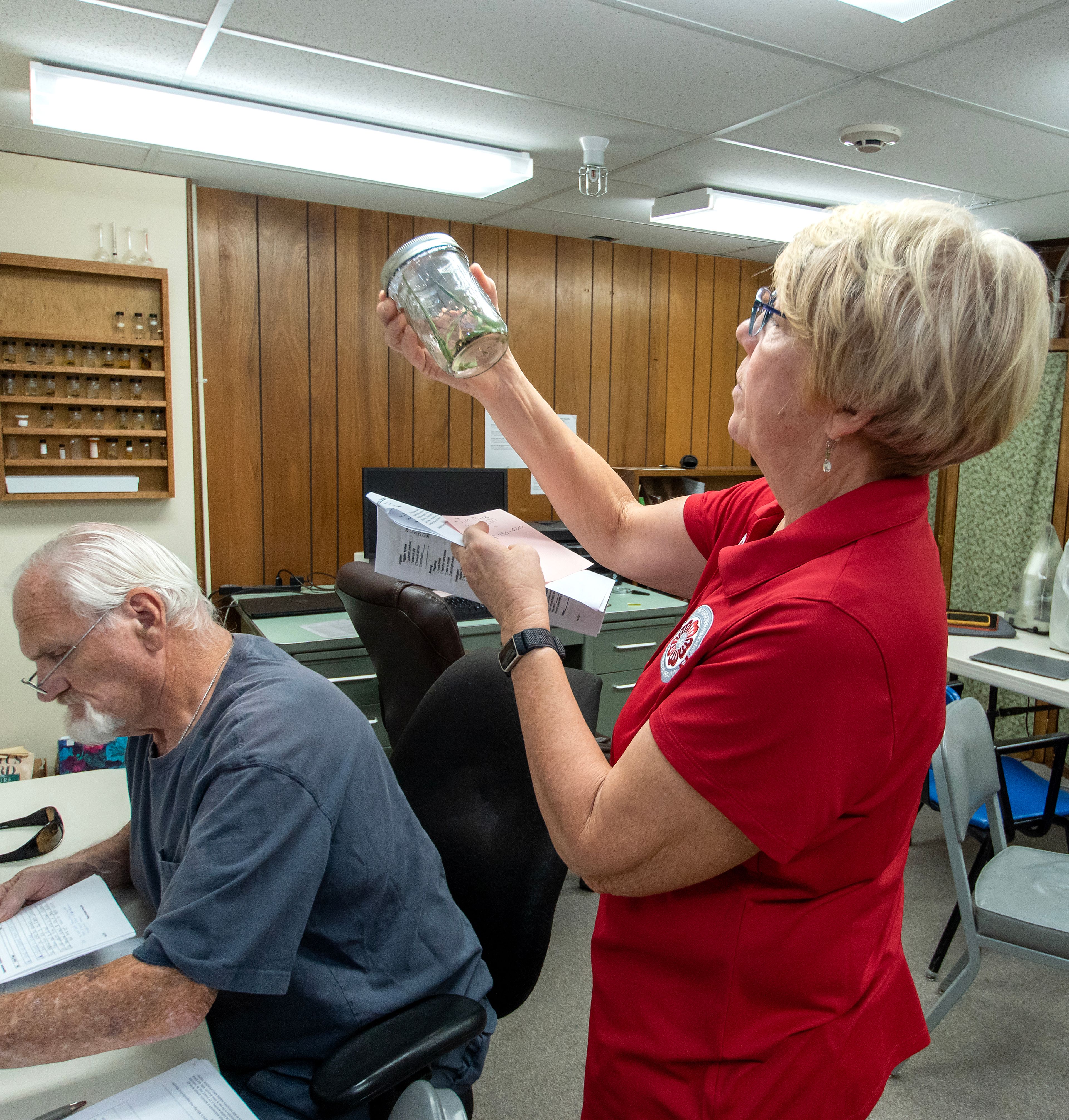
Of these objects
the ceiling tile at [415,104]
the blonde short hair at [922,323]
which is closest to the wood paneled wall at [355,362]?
the ceiling tile at [415,104]

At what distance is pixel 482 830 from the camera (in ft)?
4.65

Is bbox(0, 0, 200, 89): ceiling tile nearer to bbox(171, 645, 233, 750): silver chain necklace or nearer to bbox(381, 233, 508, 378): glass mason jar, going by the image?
bbox(381, 233, 508, 378): glass mason jar

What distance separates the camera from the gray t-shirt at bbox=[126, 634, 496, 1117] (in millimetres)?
1001

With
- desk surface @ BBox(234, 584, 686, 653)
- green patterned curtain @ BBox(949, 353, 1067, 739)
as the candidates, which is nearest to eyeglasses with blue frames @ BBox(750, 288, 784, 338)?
desk surface @ BBox(234, 584, 686, 653)

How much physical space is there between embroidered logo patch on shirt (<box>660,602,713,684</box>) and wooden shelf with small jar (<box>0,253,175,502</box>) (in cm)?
275

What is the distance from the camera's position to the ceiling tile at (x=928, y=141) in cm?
227

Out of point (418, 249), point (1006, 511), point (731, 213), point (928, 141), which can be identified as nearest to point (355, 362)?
point (731, 213)

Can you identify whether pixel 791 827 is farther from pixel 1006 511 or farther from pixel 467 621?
pixel 1006 511

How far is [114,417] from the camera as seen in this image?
309cm

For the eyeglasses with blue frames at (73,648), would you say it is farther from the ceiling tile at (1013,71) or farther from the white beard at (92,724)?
the ceiling tile at (1013,71)

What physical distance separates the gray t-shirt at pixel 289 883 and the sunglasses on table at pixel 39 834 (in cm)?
29

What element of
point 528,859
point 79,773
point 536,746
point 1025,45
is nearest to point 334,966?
point 528,859

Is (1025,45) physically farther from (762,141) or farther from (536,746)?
(536,746)

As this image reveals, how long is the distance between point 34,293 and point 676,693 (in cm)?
301
